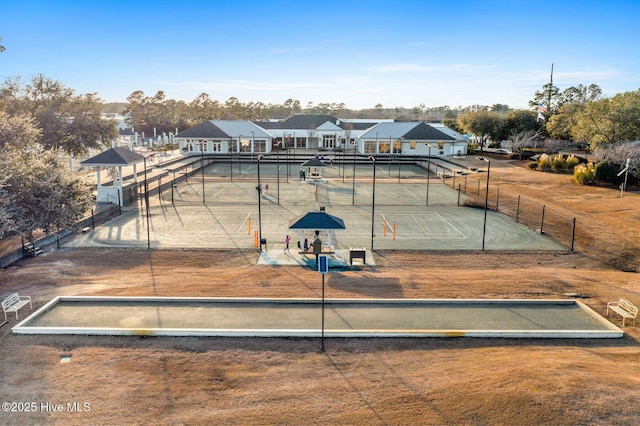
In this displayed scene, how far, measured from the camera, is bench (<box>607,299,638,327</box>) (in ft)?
41.2

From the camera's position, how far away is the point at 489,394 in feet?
28.3

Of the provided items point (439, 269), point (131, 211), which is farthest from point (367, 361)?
point (131, 211)

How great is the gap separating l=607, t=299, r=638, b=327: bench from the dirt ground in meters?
0.32

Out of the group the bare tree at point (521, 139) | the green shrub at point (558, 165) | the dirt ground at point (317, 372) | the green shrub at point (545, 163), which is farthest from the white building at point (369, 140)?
the dirt ground at point (317, 372)

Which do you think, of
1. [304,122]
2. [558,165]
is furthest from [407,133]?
[558,165]

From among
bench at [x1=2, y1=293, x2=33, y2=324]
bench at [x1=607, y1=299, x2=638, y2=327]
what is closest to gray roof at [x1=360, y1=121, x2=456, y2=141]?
bench at [x1=607, y1=299, x2=638, y2=327]

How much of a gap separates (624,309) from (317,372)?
9787mm

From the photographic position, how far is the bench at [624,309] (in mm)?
12570

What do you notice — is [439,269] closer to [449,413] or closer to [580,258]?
[580,258]

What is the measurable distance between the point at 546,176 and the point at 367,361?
42.5m

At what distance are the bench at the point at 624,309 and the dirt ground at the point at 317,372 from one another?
1.05 ft

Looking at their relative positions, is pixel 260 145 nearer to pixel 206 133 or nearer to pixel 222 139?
pixel 222 139

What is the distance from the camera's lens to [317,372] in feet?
31.8

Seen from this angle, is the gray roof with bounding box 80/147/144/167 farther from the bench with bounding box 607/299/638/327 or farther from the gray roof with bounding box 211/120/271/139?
the gray roof with bounding box 211/120/271/139
